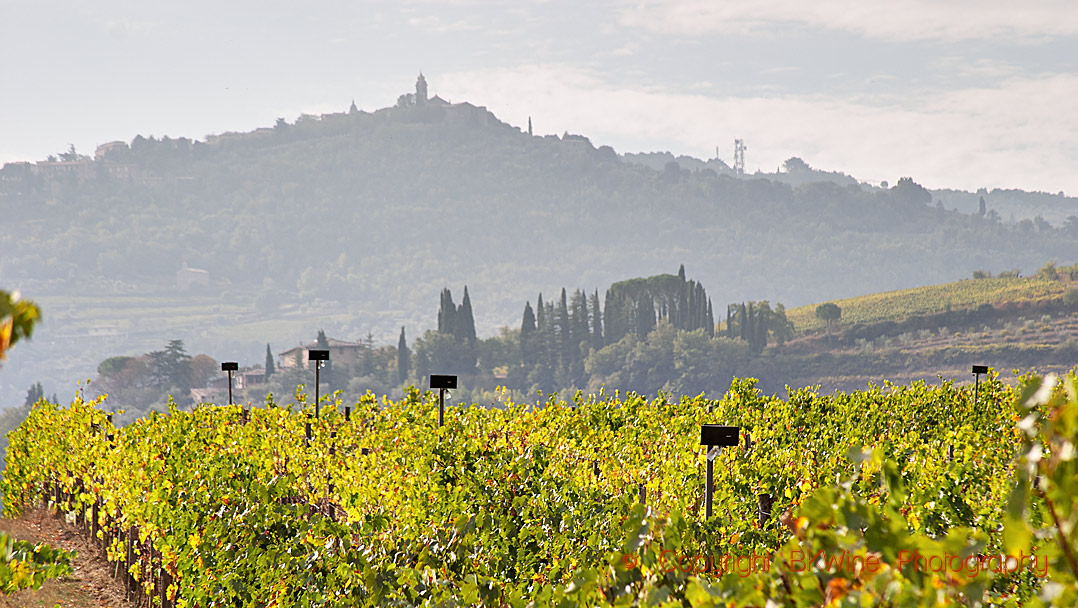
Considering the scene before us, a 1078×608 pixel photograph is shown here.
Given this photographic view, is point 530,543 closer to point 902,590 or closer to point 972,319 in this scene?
point 902,590

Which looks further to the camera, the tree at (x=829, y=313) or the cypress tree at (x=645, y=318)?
the cypress tree at (x=645, y=318)

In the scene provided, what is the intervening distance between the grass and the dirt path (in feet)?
396

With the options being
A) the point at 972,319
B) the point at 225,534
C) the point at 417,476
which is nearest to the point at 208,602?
the point at 225,534

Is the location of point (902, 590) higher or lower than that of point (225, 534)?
higher

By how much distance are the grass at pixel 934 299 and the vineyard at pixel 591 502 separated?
11940 cm

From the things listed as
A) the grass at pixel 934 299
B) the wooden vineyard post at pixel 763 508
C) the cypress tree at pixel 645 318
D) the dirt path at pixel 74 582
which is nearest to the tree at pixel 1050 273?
the grass at pixel 934 299

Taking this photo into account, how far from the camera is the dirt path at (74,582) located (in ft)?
30.7

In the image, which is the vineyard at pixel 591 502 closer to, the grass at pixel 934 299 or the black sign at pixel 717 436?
the black sign at pixel 717 436

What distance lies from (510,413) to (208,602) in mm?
5893

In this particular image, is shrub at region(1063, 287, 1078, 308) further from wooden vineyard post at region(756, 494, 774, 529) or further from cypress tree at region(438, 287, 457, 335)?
wooden vineyard post at region(756, 494, 774, 529)

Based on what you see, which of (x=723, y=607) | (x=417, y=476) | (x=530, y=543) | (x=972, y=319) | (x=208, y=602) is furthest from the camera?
(x=972, y=319)

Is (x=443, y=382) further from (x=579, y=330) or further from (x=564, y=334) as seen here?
(x=579, y=330)

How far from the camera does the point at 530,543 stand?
498cm

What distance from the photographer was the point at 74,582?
10.5 m
